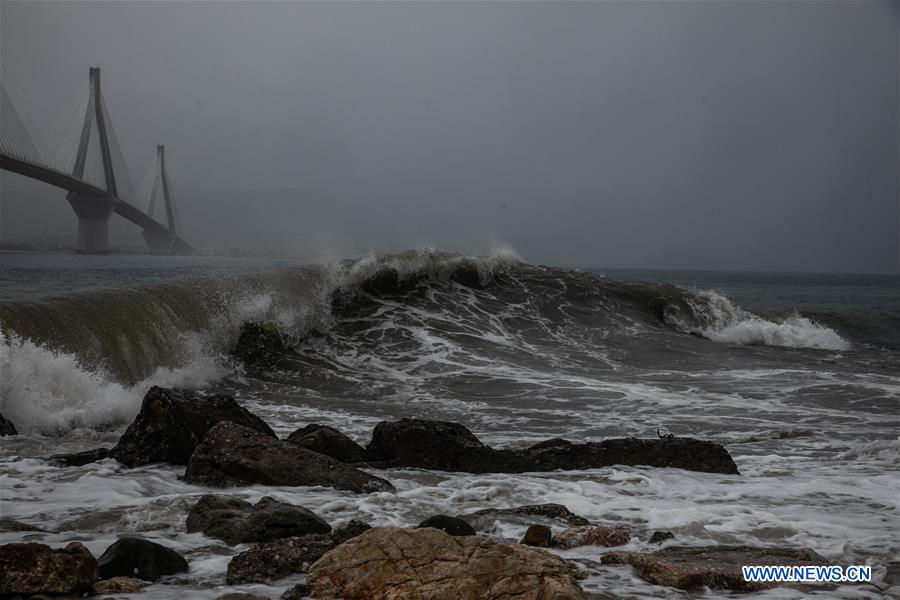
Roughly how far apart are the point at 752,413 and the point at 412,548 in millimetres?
7288

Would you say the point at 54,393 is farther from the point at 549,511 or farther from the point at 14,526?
the point at 549,511

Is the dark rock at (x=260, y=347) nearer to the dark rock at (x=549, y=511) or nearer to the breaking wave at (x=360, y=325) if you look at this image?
the breaking wave at (x=360, y=325)

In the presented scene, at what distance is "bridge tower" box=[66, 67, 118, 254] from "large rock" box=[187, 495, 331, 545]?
134 ft

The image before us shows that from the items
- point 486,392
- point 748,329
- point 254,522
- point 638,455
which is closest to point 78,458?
point 254,522

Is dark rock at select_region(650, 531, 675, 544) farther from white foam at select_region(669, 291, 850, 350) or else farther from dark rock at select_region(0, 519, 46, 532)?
white foam at select_region(669, 291, 850, 350)

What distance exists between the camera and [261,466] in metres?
5.24

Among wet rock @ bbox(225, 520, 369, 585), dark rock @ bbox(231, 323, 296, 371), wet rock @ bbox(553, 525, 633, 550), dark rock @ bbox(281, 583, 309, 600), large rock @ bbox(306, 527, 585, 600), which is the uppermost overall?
large rock @ bbox(306, 527, 585, 600)

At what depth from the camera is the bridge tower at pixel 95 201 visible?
42906mm

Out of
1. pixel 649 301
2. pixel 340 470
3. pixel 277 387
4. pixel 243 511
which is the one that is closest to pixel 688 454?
pixel 340 470

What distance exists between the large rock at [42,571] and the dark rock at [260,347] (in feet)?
30.6

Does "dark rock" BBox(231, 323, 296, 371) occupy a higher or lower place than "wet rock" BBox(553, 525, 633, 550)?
lower

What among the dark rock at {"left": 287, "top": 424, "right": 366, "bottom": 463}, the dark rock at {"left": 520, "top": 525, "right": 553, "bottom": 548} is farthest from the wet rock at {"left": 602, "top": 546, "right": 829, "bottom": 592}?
the dark rock at {"left": 287, "top": 424, "right": 366, "bottom": 463}

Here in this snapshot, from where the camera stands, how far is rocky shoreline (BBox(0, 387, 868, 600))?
2959 millimetres

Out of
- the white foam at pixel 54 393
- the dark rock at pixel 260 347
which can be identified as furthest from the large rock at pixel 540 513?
the dark rock at pixel 260 347
